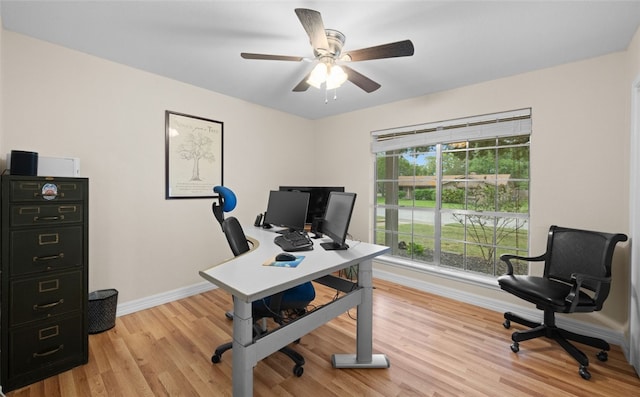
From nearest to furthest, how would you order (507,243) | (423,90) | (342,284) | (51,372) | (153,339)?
(51,372) → (342,284) → (153,339) → (507,243) → (423,90)

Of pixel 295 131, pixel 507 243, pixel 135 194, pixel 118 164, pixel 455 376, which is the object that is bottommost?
pixel 455 376

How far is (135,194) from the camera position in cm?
281

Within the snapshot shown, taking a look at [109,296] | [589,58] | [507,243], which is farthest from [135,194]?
[589,58]

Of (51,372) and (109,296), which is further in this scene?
(109,296)

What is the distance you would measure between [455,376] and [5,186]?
10.7ft

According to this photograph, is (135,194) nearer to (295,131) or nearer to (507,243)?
(295,131)

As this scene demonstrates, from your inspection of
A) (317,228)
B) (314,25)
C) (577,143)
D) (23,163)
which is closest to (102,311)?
(23,163)

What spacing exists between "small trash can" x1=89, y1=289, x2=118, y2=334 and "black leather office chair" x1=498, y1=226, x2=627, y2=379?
3.51m

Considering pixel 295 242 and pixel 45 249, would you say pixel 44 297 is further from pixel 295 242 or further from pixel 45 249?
pixel 295 242

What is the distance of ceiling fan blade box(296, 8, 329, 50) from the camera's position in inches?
56.0

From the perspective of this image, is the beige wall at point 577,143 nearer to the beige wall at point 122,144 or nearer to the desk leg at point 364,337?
the desk leg at point 364,337

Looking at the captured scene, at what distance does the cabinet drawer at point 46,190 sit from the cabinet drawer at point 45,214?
5 cm

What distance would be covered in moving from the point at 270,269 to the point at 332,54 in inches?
62.2

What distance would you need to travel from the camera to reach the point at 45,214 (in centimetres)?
188
